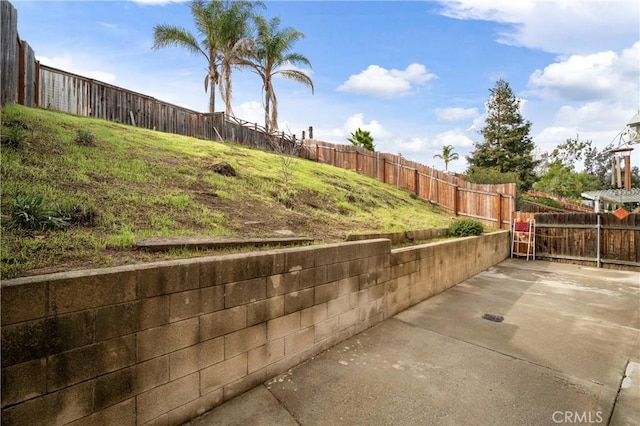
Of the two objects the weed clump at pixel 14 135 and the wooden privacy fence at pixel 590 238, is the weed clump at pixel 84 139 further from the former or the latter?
the wooden privacy fence at pixel 590 238

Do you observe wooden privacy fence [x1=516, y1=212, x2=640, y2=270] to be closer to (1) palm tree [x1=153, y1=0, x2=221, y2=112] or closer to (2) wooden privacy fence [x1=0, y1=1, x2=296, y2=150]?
(2) wooden privacy fence [x1=0, y1=1, x2=296, y2=150]

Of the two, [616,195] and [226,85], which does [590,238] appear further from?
[226,85]

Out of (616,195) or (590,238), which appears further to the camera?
(616,195)

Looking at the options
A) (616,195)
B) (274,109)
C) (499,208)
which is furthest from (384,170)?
(616,195)

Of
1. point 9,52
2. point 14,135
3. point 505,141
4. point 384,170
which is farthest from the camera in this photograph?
point 505,141

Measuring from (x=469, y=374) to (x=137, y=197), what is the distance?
4.66m

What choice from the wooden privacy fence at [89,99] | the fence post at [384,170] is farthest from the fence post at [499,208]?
the wooden privacy fence at [89,99]

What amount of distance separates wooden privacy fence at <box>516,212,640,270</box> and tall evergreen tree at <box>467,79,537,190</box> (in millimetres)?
16173

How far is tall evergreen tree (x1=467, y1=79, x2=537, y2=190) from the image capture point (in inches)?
1032

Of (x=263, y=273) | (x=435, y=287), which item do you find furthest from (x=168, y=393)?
(x=435, y=287)

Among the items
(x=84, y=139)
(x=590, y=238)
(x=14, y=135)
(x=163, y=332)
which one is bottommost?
(x=163, y=332)

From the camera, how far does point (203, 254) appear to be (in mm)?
3031

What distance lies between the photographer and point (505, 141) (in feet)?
87.1

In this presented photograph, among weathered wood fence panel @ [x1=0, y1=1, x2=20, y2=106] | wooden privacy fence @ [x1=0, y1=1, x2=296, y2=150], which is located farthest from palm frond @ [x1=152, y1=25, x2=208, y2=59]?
weathered wood fence panel @ [x1=0, y1=1, x2=20, y2=106]
